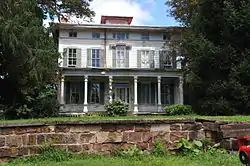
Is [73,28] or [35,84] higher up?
[73,28]

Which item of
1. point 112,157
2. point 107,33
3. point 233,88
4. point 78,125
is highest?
point 107,33

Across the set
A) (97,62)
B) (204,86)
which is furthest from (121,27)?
(204,86)

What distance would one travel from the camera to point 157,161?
5.43m

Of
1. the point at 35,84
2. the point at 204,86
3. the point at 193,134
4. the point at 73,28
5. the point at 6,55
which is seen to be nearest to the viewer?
the point at 193,134

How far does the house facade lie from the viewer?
2844 centimetres

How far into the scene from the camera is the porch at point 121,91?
27.5m

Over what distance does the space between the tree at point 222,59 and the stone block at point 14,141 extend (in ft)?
27.9

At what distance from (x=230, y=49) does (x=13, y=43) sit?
8727mm

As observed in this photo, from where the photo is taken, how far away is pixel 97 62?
29125 mm

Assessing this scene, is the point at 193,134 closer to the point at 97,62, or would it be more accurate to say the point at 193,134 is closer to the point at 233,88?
the point at 233,88

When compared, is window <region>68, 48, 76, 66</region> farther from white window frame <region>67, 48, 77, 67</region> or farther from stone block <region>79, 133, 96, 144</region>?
stone block <region>79, 133, 96, 144</region>

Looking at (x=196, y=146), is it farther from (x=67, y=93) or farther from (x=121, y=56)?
(x=67, y=93)

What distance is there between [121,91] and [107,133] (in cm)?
2355

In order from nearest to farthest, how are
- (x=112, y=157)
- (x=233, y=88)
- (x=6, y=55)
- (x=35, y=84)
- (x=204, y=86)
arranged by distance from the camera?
(x=112, y=157) → (x=233, y=88) → (x=204, y=86) → (x=6, y=55) → (x=35, y=84)
